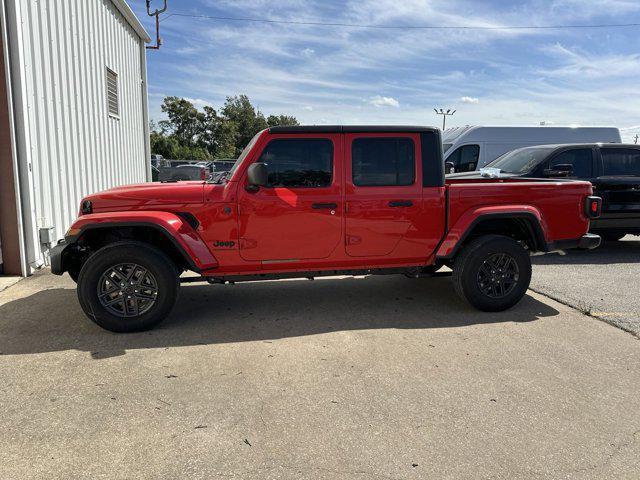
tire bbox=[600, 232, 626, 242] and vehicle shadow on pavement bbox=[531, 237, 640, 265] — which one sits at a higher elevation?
tire bbox=[600, 232, 626, 242]

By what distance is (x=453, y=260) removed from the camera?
5207mm

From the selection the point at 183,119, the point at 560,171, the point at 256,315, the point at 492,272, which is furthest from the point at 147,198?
the point at 183,119

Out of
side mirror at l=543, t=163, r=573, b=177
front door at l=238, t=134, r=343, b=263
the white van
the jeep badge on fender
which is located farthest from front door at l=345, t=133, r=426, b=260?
the white van

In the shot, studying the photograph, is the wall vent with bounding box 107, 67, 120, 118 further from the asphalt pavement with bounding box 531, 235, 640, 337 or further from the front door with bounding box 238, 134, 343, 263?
the asphalt pavement with bounding box 531, 235, 640, 337

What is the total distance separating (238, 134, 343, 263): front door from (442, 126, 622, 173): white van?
964 centimetres

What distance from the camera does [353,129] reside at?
4758mm

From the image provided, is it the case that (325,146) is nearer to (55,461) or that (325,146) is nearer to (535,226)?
(535,226)

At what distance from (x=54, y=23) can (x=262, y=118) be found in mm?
68859

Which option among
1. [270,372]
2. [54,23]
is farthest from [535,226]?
[54,23]

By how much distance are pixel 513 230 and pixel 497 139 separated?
30.3 ft

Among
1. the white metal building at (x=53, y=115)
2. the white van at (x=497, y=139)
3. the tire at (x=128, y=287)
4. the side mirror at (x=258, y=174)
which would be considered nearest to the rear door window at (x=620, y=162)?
the white van at (x=497, y=139)

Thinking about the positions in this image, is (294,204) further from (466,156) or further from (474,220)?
(466,156)

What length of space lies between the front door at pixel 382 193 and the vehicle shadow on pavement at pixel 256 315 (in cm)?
72

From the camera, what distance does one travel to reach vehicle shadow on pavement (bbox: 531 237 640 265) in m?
7.74
